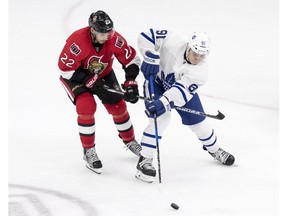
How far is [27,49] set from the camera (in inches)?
249

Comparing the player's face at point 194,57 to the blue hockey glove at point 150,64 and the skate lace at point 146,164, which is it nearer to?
the blue hockey glove at point 150,64

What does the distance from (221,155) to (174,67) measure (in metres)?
0.64

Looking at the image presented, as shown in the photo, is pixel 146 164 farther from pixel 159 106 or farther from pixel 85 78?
pixel 85 78

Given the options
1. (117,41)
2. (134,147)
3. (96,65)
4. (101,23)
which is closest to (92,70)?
(96,65)

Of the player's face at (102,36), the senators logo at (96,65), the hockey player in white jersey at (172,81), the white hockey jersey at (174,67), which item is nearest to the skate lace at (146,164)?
the hockey player in white jersey at (172,81)

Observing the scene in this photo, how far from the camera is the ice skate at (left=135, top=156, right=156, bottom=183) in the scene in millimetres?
3752

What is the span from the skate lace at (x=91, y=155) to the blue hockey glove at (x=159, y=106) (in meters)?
0.47

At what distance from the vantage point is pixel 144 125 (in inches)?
189

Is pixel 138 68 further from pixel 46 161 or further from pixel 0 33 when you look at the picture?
pixel 0 33

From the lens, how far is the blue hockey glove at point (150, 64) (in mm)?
3828

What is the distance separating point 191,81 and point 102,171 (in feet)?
2.51

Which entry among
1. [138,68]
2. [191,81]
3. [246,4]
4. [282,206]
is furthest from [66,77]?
[246,4]

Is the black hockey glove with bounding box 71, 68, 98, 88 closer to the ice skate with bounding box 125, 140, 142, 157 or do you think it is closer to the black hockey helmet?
the black hockey helmet

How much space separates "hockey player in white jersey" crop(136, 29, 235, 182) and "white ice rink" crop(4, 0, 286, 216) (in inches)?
5.1
